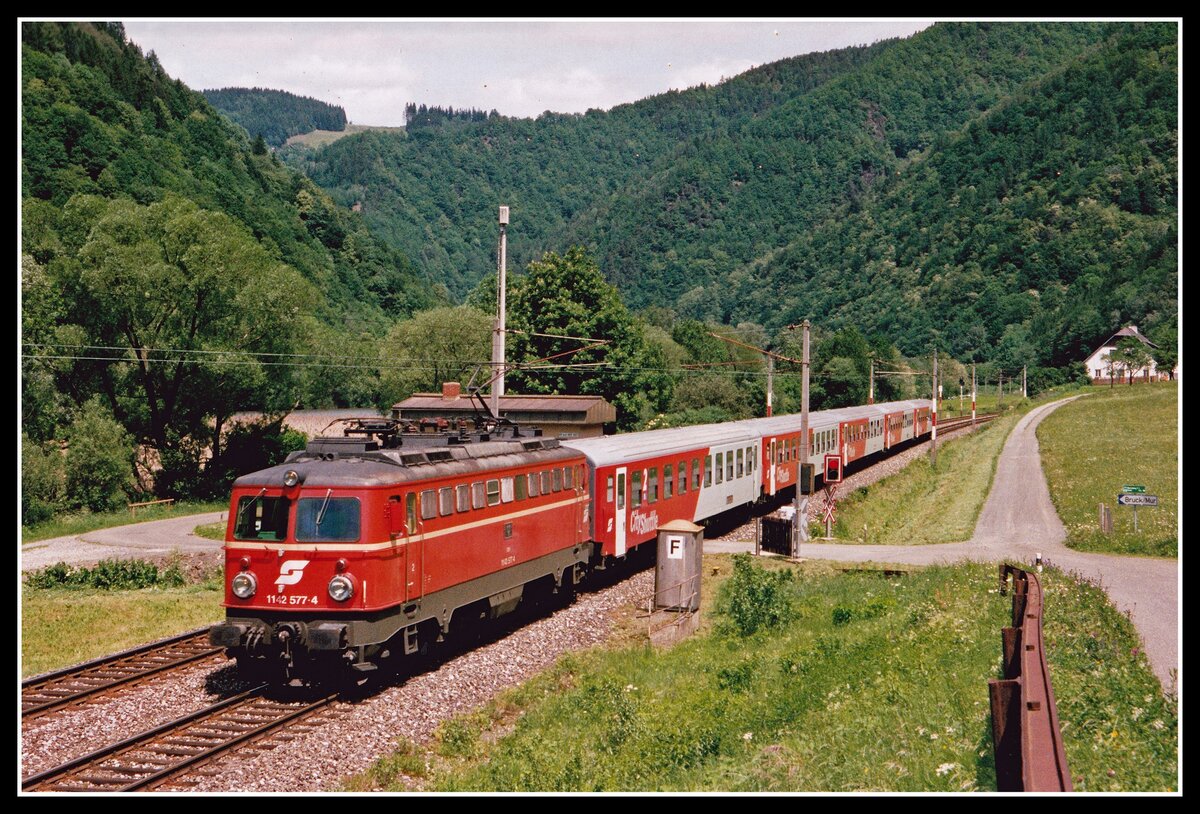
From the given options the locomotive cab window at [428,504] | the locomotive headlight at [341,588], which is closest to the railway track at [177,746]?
the locomotive headlight at [341,588]

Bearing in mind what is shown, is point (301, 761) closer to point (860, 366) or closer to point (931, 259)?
point (860, 366)

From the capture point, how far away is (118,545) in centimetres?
3722

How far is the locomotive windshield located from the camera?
1661cm

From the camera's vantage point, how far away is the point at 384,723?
15.7 meters

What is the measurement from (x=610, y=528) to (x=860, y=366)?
3408 inches

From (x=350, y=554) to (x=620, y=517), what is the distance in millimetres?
11739

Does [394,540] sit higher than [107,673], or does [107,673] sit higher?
[394,540]

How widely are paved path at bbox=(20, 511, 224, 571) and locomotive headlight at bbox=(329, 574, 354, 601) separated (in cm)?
1900

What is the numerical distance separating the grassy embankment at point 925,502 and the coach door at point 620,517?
31.4ft

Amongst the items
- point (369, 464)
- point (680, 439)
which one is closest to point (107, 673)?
point (369, 464)

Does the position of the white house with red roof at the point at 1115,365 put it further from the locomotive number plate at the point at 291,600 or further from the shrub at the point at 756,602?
the locomotive number plate at the point at 291,600

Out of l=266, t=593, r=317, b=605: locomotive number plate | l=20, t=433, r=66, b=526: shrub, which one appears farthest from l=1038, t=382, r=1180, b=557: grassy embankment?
l=20, t=433, r=66, b=526: shrub

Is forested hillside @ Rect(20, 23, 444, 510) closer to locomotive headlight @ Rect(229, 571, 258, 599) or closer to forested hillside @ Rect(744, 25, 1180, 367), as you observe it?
locomotive headlight @ Rect(229, 571, 258, 599)

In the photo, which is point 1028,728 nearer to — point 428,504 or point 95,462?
point 428,504
